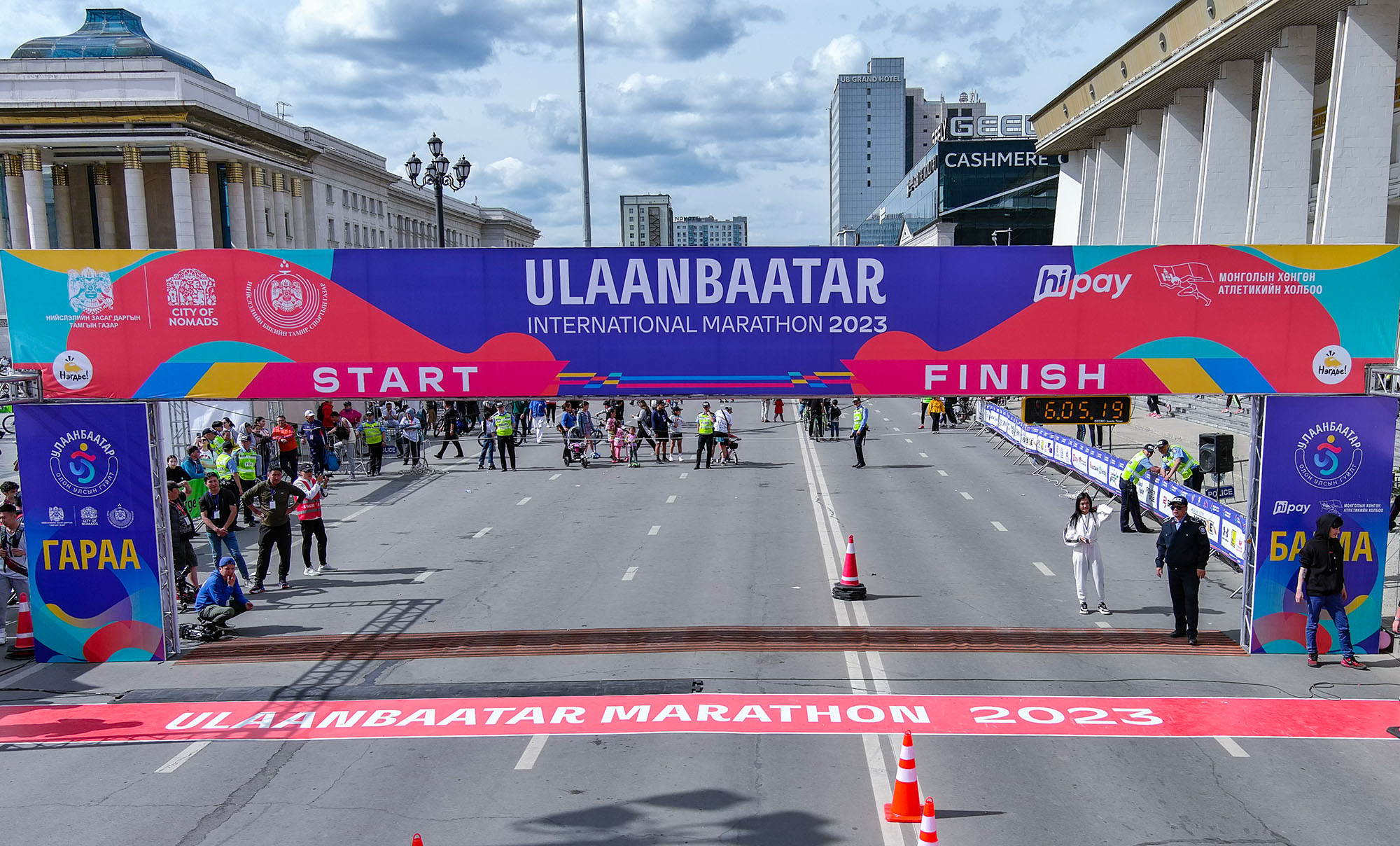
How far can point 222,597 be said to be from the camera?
13.1m

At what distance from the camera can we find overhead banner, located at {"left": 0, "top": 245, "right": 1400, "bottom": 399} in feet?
36.8

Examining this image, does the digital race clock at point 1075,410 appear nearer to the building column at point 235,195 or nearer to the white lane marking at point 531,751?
the white lane marking at point 531,751

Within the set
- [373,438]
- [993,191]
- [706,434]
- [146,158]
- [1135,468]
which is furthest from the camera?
[993,191]

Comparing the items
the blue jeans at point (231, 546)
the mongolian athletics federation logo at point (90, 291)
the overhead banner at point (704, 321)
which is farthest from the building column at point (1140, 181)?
the mongolian athletics federation logo at point (90, 291)

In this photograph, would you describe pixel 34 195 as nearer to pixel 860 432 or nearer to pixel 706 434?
pixel 706 434

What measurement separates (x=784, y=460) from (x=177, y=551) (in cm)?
1860

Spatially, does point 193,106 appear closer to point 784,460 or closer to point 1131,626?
point 784,460

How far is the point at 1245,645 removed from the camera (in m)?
11.7

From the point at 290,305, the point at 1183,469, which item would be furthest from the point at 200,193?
the point at 1183,469

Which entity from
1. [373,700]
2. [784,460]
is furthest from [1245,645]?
[784,460]

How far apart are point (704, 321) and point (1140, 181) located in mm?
48593

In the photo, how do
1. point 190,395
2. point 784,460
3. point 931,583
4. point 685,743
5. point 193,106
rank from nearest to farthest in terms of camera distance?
point 685,743, point 190,395, point 931,583, point 784,460, point 193,106

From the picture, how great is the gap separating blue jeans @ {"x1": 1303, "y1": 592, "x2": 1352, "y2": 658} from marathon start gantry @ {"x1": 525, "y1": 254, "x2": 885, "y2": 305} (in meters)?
6.19

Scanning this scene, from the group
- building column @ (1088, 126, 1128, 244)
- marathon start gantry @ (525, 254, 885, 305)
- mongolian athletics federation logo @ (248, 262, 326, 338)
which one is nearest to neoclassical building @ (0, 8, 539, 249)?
mongolian athletics federation logo @ (248, 262, 326, 338)
